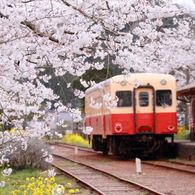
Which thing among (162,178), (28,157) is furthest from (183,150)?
(28,157)

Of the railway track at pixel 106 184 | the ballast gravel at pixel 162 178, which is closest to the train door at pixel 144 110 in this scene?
the ballast gravel at pixel 162 178

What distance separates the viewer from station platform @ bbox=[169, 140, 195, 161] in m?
15.2

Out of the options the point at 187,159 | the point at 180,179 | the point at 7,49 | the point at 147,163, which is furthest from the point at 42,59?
the point at 187,159

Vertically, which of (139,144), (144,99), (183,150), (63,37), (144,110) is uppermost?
(63,37)

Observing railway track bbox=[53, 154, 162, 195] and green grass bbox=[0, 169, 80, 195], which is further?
green grass bbox=[0, 169, 80, 195]

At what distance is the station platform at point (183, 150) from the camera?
15.2 m

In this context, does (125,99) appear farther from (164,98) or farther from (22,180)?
(22,180)

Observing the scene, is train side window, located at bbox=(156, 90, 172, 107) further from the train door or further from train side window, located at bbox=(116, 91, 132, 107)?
train side window, located at bbox=(116, 91, 132, 107)

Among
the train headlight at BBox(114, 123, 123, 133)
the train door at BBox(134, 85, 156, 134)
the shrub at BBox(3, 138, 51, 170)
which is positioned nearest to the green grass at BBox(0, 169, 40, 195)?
the shrub at BBox(3, 138, 51, 170)

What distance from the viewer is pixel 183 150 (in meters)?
16.0

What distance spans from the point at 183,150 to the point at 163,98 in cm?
188

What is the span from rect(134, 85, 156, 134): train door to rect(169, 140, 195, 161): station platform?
1.25 meters

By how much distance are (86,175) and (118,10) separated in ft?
19.1

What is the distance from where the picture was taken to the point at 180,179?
1055 cm
